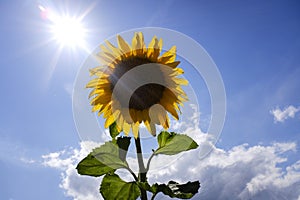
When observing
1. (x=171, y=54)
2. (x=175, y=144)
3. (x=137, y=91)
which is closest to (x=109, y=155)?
(x=175, y=144)

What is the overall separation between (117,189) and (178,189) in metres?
0.41

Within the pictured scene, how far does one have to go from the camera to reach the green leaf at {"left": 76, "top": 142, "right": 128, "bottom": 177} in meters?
2.22

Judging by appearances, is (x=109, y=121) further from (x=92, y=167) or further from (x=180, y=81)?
(x=180, y=81)

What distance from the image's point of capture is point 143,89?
280 cm

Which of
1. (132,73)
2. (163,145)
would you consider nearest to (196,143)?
(163,145)

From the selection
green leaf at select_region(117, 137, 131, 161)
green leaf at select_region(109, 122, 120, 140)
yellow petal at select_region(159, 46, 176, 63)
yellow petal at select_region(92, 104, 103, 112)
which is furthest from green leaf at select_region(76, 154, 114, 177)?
yellow petal at select_region(159, 46, 176, 63)

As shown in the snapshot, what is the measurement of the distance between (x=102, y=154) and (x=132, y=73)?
84cm

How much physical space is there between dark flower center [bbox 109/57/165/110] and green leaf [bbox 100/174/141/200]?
2.78 feet

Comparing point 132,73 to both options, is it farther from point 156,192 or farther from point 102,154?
point 156,192

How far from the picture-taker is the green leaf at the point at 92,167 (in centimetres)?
223

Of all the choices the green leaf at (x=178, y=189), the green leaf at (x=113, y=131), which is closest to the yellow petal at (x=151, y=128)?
the green leaf at (x=113, y=131)

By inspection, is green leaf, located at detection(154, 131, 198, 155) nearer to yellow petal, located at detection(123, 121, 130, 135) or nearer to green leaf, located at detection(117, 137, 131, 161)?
green leaf, located at detection(117, 137, 131, 161)

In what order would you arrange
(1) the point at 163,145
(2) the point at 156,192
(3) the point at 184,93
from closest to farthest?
1. (2) the point at 156,192
2. (1) the point at 163,145
3. (3) the point at 184,93

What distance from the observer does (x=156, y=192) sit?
193 cm
